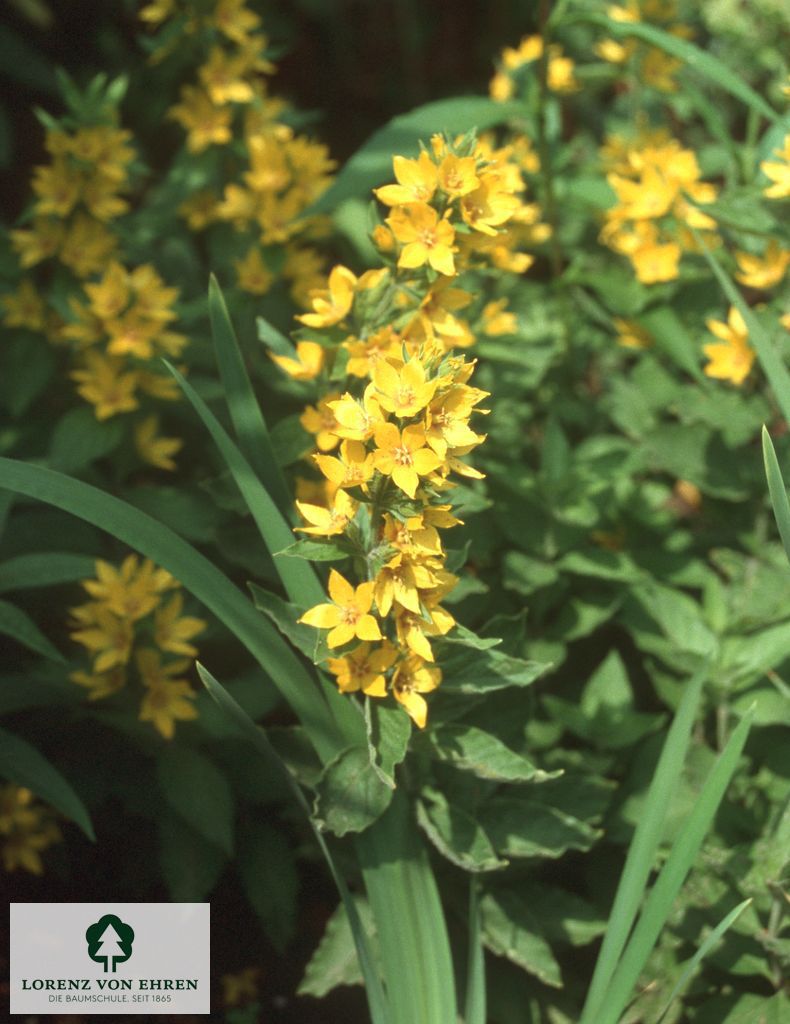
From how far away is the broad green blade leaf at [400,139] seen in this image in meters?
1.97

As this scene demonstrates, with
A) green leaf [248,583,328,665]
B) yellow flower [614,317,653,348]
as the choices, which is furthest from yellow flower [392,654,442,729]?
yellow flower [614,317,653,348]

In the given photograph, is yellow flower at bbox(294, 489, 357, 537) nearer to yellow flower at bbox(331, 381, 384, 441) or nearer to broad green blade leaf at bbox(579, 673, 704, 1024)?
yellow flower at bbox(331, 381, 384, 441)

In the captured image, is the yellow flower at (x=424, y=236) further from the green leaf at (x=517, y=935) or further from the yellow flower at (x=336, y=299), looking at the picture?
the green leaf at (x=517, y=935)

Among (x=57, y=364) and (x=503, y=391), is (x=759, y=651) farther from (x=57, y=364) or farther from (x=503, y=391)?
(x=57, y=364)

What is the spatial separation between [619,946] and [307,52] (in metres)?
3.09

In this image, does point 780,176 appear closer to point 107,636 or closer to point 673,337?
point 673,337

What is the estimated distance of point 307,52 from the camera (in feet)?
11.8

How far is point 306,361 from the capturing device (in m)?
1.56

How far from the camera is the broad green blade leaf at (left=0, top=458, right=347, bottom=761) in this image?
1.32 m

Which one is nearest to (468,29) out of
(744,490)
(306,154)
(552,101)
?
(552,101)

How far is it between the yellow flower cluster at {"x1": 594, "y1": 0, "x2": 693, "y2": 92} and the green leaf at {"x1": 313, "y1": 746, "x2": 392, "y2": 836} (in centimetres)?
179

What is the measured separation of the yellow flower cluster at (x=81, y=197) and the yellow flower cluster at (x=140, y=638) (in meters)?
0.68

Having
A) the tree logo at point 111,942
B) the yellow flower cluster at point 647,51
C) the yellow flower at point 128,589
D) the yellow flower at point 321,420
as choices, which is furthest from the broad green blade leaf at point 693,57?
the tree logo at point 111,942

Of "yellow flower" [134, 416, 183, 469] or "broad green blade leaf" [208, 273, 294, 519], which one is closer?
"broad green blade leaf" [208, 273, 294, 519]
